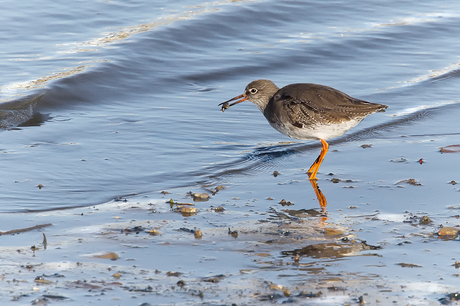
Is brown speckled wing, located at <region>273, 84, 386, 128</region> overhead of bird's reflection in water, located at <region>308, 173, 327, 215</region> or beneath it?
overhead

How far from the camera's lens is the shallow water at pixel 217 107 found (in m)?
6.16

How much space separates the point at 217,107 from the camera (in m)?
9.62

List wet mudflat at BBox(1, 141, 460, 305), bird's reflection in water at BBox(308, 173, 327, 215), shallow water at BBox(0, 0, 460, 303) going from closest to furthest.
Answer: wet mudflat at BBox(1, 141, 460, 305), bird's reflection in water at BBox(308, 173, 327, 215), shallow water at BBox(0, 0, 460, 303)

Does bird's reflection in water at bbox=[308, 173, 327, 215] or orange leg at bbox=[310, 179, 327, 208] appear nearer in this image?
bird's reflection in water at bbox=[308, 173, 327, 215]

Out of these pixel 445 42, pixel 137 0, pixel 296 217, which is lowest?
pixel 296 217

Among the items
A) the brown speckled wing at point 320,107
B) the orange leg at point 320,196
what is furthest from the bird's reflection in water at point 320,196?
the brown speckled wing at point 320,107

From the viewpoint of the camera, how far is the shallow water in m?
6.16

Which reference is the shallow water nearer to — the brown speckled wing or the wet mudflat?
the wet mudflat

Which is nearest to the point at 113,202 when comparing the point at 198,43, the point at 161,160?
the point at 161,160

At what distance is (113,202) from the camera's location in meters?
6.07

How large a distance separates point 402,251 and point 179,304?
6.23 ft

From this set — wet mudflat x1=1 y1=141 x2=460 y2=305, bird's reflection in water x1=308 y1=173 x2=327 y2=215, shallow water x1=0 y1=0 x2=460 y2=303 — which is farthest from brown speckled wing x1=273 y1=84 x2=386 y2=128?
wet mudflat x1=1 y1=141 x2=460 y2=305

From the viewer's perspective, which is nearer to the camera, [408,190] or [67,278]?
[67,278]

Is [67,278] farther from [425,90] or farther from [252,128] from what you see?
[425,90]
